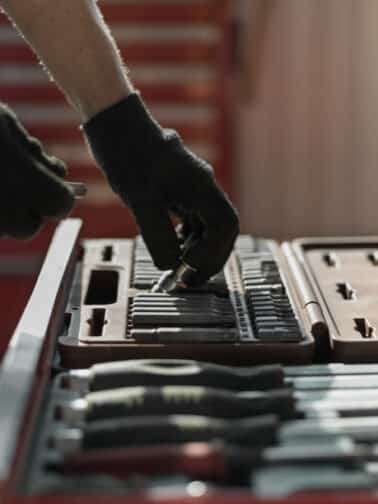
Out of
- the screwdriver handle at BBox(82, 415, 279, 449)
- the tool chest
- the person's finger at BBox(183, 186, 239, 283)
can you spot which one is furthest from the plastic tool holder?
the screwdriver handle at BBox(82, 415, 279, 449)

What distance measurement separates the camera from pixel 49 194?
31.8 inches

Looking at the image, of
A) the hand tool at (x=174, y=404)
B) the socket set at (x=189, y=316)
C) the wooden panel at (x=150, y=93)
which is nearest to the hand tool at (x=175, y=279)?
the socket set at (x=189, y=316)

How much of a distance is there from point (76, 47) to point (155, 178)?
0.47 ft

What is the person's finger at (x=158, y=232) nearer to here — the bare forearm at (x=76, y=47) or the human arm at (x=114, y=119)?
the human arm at (x=114, y=119)

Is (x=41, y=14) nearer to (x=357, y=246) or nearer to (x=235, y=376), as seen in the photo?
(x=235, y=376)

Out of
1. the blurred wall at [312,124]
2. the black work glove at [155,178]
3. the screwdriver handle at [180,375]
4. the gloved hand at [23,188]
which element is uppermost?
the blurred wall at [312,124]

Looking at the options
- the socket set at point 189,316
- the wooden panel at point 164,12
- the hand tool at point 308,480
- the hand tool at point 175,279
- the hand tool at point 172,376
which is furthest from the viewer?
the wooden panel at point 164,12

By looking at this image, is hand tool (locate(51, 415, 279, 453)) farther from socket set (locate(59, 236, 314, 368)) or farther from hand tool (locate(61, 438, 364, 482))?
socket set (locate(59, 236, 314, 368))

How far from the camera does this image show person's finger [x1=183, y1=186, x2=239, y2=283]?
3.08 feet

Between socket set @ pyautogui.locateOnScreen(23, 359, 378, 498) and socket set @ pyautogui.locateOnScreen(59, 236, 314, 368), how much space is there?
45 mm

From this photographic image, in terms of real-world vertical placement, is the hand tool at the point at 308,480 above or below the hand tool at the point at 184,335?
below

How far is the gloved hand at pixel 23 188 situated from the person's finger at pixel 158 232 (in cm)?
11

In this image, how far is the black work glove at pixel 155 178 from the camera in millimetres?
911

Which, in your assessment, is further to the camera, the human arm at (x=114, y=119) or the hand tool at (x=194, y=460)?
Answer: the human arm at (x=114, y=119)
